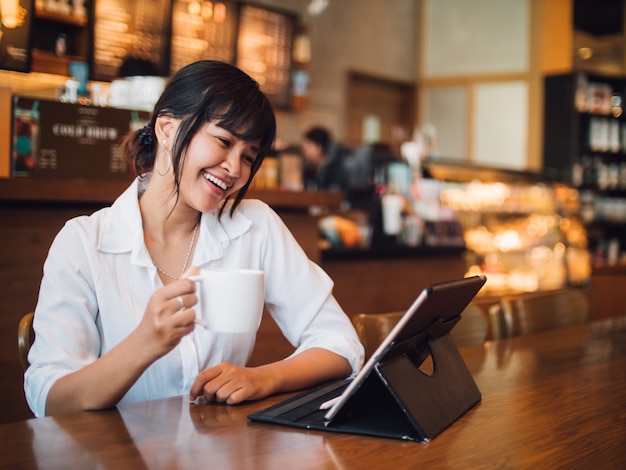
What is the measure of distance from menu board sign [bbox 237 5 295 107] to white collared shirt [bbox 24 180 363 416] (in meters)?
5.19

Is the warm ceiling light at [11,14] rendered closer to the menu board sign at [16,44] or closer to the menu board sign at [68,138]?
the menu board sign at [16,44]

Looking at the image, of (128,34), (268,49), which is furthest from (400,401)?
(268,49)

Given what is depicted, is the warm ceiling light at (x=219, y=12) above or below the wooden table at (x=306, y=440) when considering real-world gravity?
above

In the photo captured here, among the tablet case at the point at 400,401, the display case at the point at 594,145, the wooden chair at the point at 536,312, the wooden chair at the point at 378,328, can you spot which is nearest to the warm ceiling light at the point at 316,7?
the display case at the point at 594,145

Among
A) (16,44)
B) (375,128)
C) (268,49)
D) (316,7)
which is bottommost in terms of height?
(16,44)

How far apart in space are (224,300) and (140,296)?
0.50 metres

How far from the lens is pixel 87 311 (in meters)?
1.47

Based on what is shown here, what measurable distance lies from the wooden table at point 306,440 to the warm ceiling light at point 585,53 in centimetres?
830

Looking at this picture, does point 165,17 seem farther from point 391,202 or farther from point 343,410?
point 343,410

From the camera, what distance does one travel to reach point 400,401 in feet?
3.80

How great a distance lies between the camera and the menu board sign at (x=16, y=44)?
271 cm

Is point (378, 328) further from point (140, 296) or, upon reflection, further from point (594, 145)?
point (594, 145)

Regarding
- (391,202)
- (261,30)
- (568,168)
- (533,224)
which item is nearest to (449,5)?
(568,168)

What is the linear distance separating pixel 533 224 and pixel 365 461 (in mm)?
5169
